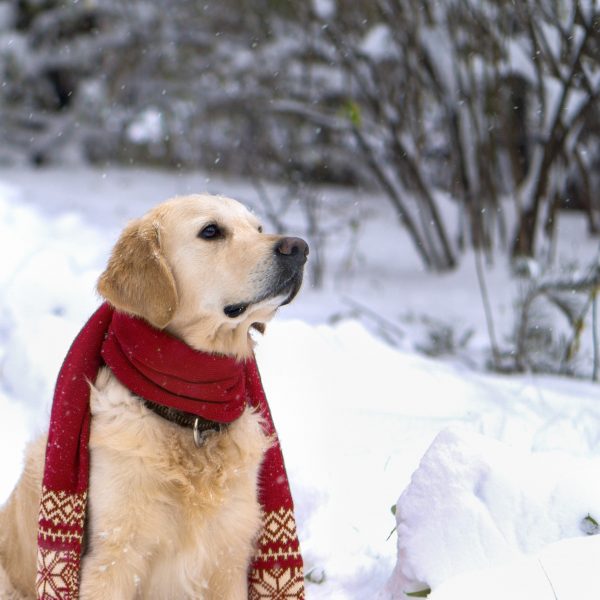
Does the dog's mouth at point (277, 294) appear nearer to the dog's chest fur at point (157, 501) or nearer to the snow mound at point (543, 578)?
the dog's chest fur at point (157, 501)

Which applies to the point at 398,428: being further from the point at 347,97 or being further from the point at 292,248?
the point at 347,97

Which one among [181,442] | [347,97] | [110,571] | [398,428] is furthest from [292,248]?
[347,97]

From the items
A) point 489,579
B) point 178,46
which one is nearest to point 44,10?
point 178,46

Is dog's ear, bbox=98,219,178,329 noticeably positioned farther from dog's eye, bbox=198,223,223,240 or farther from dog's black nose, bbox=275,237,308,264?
dog's black nose, bbox=275,237,308,264

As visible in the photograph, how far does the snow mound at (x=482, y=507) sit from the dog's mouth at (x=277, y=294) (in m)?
0.61

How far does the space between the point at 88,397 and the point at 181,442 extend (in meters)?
0.30

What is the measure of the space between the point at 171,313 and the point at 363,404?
1801mm

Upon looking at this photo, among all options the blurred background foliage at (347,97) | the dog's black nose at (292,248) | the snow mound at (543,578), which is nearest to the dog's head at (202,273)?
the dog's black nose at (292,248)

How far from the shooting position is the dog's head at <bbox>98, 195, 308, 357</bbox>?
2303 mm

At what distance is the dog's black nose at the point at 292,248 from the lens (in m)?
2.32

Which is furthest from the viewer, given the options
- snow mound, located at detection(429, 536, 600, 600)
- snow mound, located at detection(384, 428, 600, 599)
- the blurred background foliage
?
the blurred background foliage

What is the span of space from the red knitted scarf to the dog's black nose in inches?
14.7

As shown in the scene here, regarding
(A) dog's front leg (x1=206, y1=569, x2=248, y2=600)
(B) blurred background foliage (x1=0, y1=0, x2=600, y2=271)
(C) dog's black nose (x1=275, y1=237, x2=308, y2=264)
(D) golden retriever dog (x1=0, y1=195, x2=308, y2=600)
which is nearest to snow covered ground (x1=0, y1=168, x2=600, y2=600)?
(A) dog's front leg (x1=206, y1=569, x2=248, y2=600)

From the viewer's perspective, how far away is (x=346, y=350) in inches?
175
